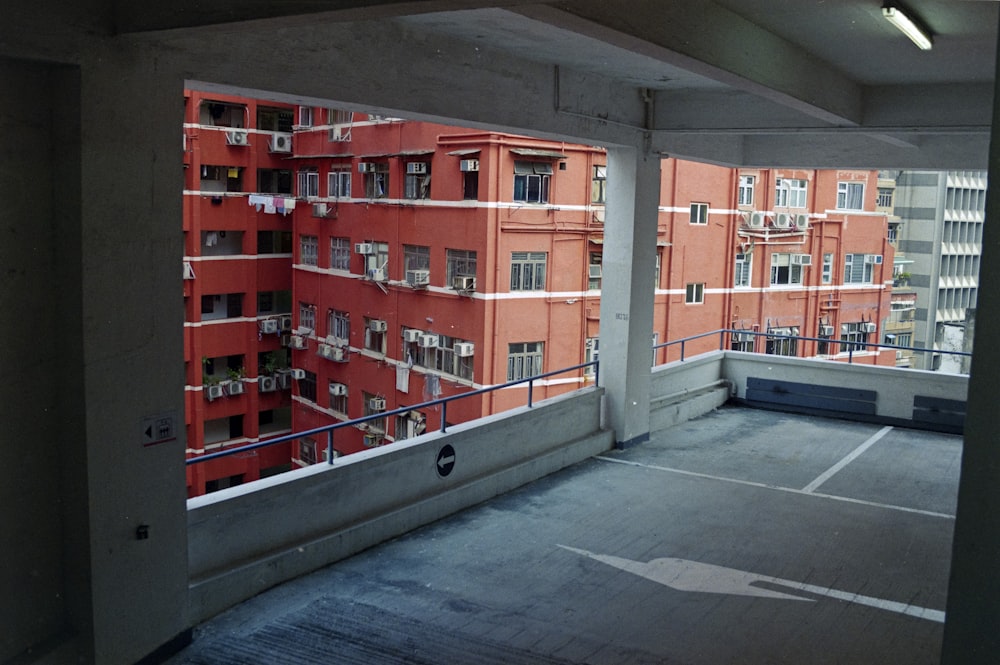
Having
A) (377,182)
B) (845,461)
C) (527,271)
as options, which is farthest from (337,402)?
(845,461)

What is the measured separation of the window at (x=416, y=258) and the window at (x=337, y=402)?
19.1 ft

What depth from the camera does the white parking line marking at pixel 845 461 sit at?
409 inches

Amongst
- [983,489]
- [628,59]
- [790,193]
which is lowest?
[983,489]

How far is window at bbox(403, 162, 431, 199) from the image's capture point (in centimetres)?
2495

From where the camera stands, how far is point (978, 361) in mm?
2859

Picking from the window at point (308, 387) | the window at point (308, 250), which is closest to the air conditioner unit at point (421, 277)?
the window at point (308, 250)

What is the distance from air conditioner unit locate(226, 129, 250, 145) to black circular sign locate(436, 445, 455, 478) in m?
23.5

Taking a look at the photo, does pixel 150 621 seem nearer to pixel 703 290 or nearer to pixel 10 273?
pixel 10 273

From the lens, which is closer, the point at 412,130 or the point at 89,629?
the point at 89,629

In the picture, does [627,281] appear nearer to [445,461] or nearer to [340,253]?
[445,461]

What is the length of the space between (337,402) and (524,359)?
8.45 metres

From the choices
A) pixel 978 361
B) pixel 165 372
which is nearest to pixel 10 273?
pixel 165 372

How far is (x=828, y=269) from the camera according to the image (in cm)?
3497

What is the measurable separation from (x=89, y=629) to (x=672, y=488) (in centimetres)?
634
